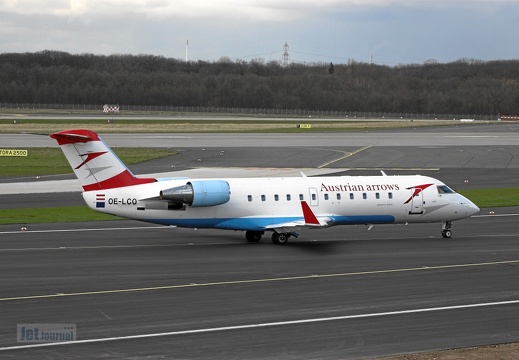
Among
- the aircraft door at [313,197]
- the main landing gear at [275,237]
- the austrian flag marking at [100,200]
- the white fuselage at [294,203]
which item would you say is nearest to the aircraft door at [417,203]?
the white fuselage at [294,203]

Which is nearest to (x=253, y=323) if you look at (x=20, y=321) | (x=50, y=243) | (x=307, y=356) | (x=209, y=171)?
(x=307, y=356)

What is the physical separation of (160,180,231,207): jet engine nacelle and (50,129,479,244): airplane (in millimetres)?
43

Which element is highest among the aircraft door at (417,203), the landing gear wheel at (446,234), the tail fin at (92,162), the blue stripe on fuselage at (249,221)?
the tail fin at (92,162)

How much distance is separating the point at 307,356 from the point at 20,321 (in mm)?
8509

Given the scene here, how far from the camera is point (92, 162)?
122 ft

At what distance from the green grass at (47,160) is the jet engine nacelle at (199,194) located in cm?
3575

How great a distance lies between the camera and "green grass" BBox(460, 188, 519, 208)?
55219 mm

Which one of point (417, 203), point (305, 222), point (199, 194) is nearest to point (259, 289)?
point (305, 222)

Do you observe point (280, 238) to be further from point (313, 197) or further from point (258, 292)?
point (258, 292)

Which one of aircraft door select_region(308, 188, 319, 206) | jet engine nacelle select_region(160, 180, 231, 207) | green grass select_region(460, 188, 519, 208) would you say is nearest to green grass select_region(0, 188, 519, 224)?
green grass select_region(460, 188, 519, 208)

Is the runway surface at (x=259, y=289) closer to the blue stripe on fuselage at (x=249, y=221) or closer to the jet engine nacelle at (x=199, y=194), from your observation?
the blue stripe on fuselage at (x=249, y=221)

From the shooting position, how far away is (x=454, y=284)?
101ft

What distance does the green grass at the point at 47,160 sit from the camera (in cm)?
7269

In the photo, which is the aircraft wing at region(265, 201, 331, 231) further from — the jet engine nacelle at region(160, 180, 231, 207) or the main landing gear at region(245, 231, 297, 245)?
the jet engine nacelle at region(160, 180, 231, 207)
